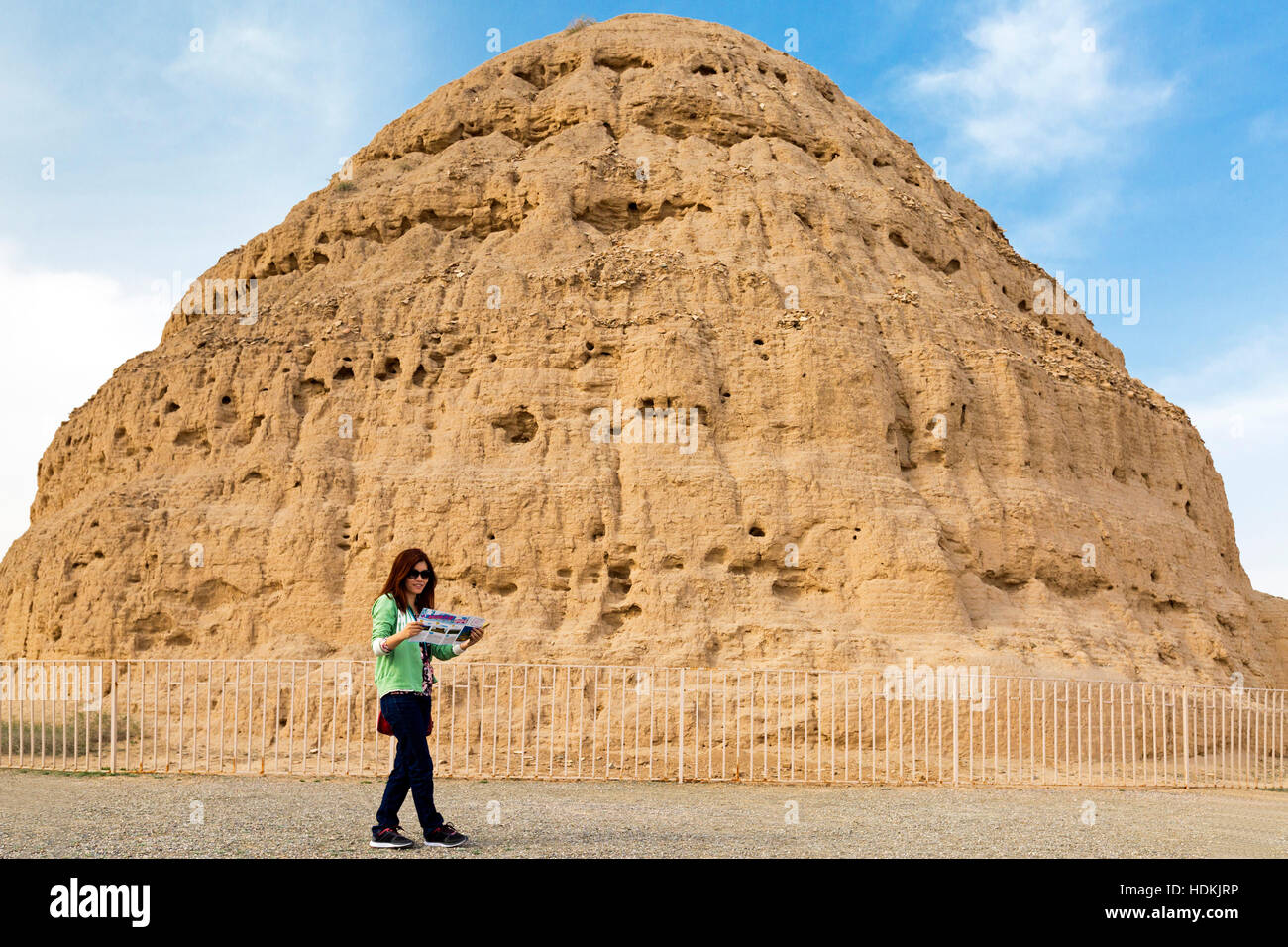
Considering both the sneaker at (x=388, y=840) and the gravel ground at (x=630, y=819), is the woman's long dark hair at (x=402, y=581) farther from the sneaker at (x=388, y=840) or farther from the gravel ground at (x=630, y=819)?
the gravel ground at (x=630, y=819)

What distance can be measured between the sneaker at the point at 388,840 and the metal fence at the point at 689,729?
5558mm

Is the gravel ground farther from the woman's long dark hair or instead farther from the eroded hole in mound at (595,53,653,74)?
the eroded hole in mound at (595,53,653,74)

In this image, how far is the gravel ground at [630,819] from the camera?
7.65 metres

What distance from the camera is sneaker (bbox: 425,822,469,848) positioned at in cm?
718

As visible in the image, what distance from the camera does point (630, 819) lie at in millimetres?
9359

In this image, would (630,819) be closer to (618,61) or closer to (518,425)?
(518,425)

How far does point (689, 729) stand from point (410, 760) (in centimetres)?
738

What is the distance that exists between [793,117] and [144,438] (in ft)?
Answer: 41.5

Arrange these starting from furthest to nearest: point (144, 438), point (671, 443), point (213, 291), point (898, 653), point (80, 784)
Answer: point (213, 291) < point (144, 438) < point (671, 443) < point (898, 653) < point (80, 784)

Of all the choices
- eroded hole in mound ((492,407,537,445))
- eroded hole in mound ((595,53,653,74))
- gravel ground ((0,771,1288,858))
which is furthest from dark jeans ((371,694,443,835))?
eroded hole in mound ((595,53,653,74))

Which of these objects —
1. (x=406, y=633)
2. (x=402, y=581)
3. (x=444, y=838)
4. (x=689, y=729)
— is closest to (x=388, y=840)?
(x=444, y=838)

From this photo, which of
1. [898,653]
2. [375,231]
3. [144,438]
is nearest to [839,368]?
[898,653]

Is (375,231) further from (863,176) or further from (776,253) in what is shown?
(863,176)

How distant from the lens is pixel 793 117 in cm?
2194
